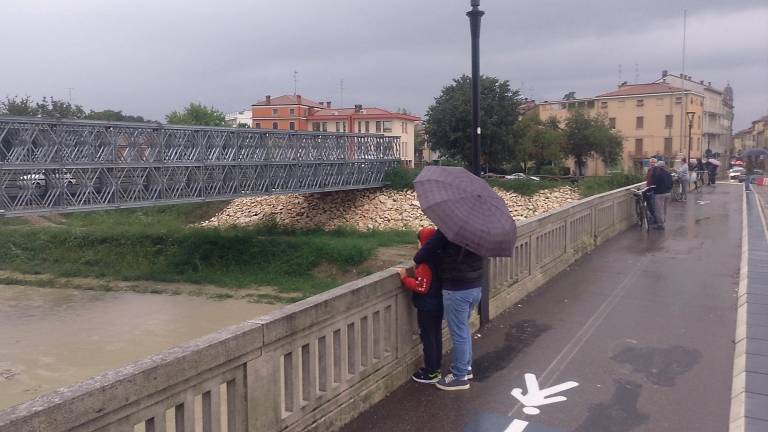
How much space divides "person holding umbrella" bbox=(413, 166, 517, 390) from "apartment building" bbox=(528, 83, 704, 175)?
7545cm

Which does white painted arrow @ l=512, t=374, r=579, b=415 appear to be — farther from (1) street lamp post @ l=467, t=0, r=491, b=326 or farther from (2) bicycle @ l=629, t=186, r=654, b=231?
(2) bicycle @ l=629, t=186, r=654, b=231

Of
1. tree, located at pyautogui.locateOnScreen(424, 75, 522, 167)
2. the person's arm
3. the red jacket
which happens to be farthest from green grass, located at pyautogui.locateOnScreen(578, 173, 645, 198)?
the person's arm

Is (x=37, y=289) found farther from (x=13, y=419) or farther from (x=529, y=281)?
(x=13, y=419)

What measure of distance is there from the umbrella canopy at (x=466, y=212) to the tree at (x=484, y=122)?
4635cm

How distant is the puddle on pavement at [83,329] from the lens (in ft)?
63.2

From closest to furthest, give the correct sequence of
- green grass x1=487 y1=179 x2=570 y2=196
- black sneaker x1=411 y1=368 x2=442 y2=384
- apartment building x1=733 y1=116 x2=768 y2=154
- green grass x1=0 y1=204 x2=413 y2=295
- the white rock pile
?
black sneaker x1=411 y1=368 x2=442 y2=384 → green grass x1=0 y1=204 x2=413 y2=295 → the white rock pile → green grass x1=487 y1=179 x2=570 y2=196 → apartment building x1=733 y1=116 x2=768 y2=154

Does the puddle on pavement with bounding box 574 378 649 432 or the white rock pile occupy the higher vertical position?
the puddle on pavement with bounding box 574 378 649 432

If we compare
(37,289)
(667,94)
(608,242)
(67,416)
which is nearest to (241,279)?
(37,289)

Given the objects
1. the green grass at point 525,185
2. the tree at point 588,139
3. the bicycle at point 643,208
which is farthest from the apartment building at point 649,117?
the bicycle at point 643,208

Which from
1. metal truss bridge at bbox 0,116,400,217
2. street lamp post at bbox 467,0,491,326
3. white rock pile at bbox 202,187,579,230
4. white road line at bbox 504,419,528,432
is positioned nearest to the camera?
white road line at bbox 504,419,528,432

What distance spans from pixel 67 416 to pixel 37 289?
37.2 metres

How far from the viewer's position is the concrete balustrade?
127 inches

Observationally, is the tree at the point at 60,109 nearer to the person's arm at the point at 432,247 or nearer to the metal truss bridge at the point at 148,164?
the metal truss bridge at the point at 148,164

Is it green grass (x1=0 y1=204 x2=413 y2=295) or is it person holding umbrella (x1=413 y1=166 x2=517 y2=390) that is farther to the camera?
green grass (x1=0 y1=204 x2=413 y2=295)
